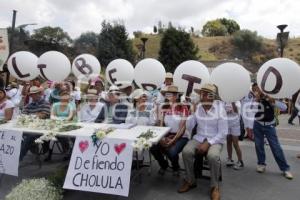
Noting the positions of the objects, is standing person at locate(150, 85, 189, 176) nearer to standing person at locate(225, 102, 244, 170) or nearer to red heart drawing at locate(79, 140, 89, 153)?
standing person at locate(225, 102, 244, 170)

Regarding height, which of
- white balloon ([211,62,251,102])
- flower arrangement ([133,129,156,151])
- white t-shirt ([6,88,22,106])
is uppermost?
white balloon ([211,62,251,102])

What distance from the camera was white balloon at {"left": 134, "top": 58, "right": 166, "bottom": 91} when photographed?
6.62 metres

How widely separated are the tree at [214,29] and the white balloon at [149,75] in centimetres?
6852

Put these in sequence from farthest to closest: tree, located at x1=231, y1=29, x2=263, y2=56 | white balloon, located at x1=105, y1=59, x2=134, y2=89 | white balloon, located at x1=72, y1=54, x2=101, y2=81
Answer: tree, located at x1=231, y1=29, x2=263, y2=56 < white balloon, located at x1=72, y1=54, x2=101, y2=81 < white balloon, located at x1=105, y1=59, x2=134, y2=89

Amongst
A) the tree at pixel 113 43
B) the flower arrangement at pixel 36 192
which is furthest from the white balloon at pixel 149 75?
the tree at pixel 113 43

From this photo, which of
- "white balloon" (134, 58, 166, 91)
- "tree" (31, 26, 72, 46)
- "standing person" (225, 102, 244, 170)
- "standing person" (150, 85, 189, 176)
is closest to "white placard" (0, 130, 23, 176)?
"standing person" (150, 85, 189, 176)

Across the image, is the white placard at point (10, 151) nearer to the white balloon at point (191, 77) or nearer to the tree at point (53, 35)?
the white balloon at point (191, 77)

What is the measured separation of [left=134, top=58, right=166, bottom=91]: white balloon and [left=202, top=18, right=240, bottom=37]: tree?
6852 cm

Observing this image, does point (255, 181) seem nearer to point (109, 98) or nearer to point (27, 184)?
point (109, 98)

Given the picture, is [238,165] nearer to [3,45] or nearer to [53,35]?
[3,45]

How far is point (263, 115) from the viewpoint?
4.98 meters

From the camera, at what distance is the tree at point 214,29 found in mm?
72794

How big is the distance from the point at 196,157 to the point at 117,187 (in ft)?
4.44

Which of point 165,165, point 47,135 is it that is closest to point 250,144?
point 165,165
